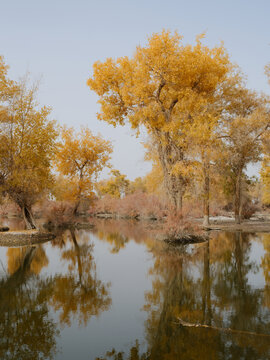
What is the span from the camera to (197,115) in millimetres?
18000

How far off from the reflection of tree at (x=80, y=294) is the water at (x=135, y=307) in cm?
2

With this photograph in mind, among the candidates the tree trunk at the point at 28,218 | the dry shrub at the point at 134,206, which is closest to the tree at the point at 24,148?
the tree trunk at the point at 28,218

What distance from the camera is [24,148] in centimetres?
1752

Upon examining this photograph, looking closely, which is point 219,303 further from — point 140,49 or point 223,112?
point 223,112

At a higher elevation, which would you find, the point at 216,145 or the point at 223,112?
the point at 223,112

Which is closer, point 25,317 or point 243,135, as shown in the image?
point 25,317

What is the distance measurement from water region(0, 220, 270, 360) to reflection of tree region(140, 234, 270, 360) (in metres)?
0.01

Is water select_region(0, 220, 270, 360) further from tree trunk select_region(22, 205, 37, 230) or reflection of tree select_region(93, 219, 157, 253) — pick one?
tree trunk select_region(22, 205, 37, 230)

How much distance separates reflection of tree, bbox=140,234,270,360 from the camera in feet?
13.9

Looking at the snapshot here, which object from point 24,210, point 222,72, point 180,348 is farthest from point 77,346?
point 222,72

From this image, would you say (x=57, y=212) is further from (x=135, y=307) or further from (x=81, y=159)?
(x=135, y=307)

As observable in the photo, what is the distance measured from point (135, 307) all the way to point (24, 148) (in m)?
13.6

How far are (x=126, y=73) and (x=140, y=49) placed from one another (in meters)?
1.62

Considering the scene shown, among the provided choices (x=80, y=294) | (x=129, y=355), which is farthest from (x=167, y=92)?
(x=129, y=355)
